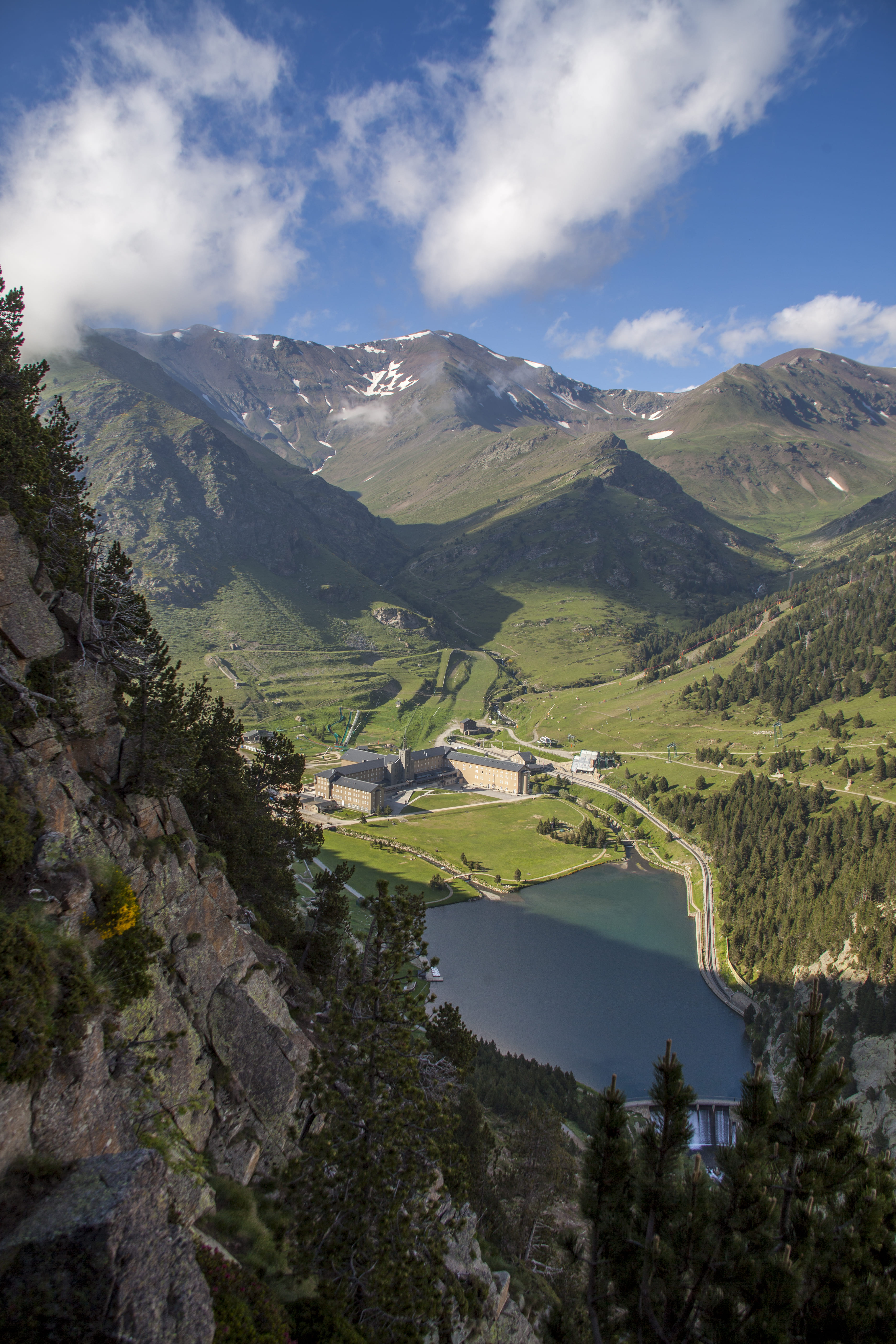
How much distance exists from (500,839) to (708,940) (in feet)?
118

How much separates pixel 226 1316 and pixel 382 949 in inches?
243

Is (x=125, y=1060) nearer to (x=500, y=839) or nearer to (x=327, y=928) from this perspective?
(x=327, y=928)

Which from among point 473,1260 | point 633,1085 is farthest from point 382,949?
point 633,1085

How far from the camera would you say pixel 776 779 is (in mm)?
116812

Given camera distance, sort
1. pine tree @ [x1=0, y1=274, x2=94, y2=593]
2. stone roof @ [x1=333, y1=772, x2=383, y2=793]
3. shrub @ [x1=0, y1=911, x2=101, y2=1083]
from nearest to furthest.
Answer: shrub @ [x1=0, y1=911, x2=101, y2=1083] → pine tree @ [x1=0, y1=274, x2=94, y2=593] → stone roof @ [x1=333, y1=772, x2=383, y2=793]

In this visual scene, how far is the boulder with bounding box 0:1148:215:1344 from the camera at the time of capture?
7883mm

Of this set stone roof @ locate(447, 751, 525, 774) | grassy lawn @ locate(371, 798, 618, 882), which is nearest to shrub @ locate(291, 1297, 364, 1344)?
grassy lawn @ locate(371, 798, 618, 882)

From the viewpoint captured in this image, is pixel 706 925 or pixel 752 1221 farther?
pixel 706 925

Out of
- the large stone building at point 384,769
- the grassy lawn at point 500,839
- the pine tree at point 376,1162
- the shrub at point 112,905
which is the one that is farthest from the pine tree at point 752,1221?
the large stone building at point 384,769

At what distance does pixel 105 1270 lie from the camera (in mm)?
8352

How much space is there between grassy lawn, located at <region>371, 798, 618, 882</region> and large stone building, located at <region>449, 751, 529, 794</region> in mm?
10274

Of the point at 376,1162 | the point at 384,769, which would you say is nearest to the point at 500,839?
the point at 384,769

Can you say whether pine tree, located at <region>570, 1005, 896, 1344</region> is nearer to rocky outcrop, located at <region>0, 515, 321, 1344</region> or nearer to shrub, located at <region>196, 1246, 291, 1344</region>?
shrub, located at <region>196, 1246, 291, 1344</region>

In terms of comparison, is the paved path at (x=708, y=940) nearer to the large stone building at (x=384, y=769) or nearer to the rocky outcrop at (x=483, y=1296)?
the large stone building at (x=384, y=769)
